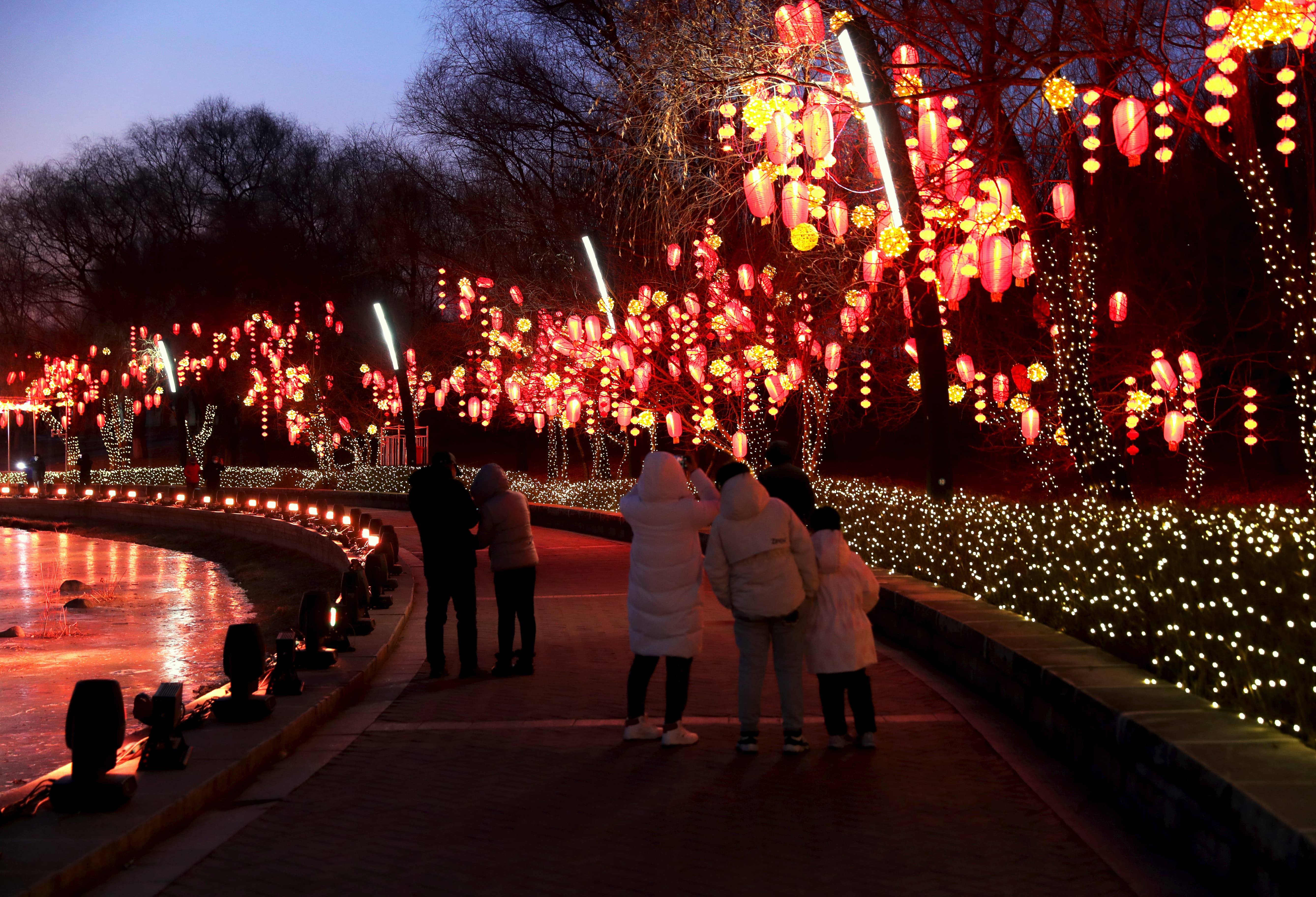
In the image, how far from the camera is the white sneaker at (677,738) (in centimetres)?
762

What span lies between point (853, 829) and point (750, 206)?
8.01 meters

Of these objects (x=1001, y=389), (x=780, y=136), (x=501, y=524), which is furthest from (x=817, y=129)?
Result: (x=1001, y=389)

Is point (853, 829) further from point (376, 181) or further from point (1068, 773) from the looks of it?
point (376, 181)

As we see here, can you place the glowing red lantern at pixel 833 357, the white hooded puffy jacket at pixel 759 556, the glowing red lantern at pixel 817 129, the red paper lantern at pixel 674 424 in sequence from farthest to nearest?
the red paper lantern at pixel 674 424 → the glowing red lantern at pixel 833 357 → the glowing red lantern at pixel 817 129 → the white hooded puffy jacket at pixel 759 556

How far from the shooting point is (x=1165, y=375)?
63.7 ft

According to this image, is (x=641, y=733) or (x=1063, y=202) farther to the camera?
(x=1063, y=202)

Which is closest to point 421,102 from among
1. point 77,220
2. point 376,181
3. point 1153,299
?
point 376,181

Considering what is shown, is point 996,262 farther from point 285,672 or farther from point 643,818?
point 643,818

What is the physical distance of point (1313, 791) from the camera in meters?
4.86

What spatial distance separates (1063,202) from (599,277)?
1344 cm

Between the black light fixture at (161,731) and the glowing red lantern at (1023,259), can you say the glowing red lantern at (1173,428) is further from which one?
the black light fixture at (161,731)

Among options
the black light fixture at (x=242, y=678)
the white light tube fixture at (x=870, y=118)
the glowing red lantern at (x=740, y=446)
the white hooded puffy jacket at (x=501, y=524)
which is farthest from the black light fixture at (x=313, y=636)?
the glowing red lantern at (x=740, y=446)

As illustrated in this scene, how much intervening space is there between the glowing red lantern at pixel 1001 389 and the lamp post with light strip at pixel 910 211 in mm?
6510

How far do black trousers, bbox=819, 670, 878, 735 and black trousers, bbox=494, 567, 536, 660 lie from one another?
321 cm
